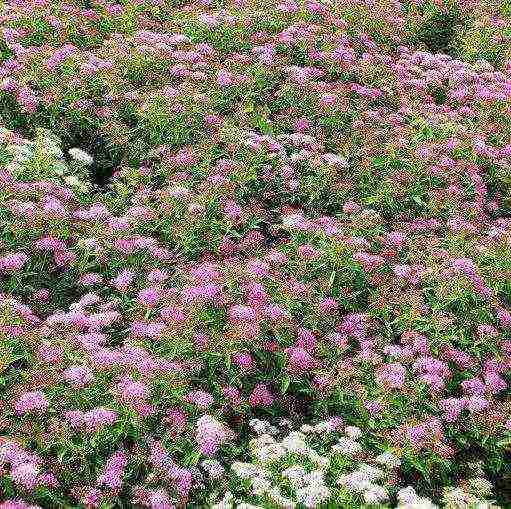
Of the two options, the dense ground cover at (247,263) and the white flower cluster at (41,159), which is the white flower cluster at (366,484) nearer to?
the dense ground cover at (247,263)

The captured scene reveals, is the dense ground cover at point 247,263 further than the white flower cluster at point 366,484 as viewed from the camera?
Yes

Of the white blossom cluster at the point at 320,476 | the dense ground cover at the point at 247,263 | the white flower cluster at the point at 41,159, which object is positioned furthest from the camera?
the white flower cluster at the point at 41,159

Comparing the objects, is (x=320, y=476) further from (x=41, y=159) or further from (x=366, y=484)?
(x=41, y=159)

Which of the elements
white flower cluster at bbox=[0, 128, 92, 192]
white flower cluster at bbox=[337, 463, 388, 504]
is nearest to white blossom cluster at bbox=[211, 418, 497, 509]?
white flower cluster at bbox=[337, 463, 388, 504]

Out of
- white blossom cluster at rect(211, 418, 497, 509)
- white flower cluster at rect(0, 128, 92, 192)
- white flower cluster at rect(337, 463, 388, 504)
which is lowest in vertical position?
white blossom cluster at rect(211, 418, 497, 509)

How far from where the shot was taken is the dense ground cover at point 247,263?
4.18m

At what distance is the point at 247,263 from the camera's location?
17.9ft

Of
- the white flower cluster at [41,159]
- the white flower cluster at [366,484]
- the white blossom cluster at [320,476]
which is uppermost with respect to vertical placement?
the white flower cluster at [41,159]

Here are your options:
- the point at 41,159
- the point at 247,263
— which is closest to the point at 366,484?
the point at 247,263

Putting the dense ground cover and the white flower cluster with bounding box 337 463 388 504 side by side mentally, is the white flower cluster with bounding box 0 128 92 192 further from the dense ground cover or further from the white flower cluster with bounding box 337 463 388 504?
the white flower cluster with bounding box 337 463 388 504

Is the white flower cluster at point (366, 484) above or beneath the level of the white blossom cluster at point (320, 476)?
above

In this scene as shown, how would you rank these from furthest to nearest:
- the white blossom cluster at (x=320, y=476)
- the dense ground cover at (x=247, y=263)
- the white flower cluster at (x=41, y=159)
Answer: the white flower cluster at (x=41, y=159) → the dense ground cover at (x=247, y=263) → the white blossom cluster at (x=320, y=476)

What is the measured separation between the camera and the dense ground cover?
418 centimetres

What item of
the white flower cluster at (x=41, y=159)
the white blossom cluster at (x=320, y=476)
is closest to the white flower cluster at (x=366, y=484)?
the white blossom cluster at (x=320, y=476)
